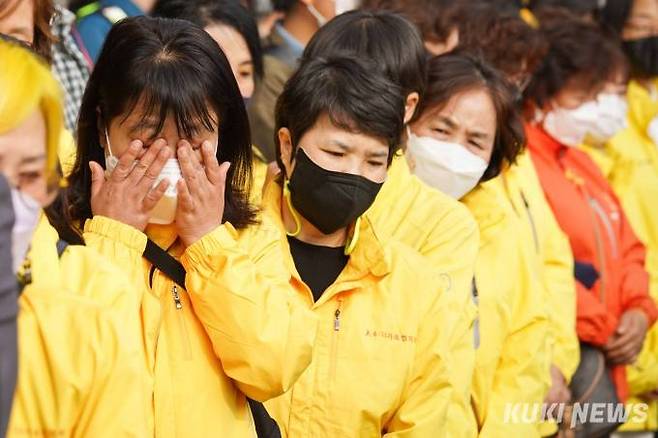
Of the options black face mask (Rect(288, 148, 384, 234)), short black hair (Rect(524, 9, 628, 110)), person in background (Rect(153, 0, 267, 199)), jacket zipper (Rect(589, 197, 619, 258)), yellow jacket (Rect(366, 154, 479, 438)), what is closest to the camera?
black face mask (Rect(288, 148, 384, 234))

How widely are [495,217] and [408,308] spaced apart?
4.02 feet

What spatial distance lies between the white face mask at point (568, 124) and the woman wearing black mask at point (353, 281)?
2.40 meters

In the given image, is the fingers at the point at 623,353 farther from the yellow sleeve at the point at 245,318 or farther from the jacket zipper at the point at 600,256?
the yellow sleeve at the point at 245,318

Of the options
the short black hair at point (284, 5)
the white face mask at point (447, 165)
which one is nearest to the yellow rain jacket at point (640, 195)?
the short black hair at point (284, 5)

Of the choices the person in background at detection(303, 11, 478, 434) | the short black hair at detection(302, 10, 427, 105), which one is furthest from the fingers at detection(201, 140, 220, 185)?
the short black hair at detection(302, 10, 427, 105)

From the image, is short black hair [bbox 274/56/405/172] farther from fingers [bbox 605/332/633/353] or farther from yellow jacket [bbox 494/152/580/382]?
fingers [bbox 605/332/633/353]

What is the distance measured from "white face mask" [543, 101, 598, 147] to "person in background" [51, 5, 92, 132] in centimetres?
230

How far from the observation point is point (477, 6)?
6.27 m

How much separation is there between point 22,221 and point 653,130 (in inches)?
221

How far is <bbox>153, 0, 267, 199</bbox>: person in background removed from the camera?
16.1 feet

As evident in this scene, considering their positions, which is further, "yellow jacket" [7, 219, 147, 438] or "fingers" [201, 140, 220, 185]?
"fingers" [201, 140, 220, 185]

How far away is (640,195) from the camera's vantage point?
711 centimetres

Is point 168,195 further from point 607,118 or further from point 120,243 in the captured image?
point 607,118

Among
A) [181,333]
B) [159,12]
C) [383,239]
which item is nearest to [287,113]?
[383,239]
